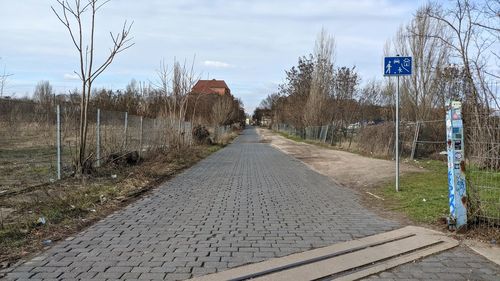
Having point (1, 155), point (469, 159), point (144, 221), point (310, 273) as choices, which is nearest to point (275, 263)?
point (310, 273)

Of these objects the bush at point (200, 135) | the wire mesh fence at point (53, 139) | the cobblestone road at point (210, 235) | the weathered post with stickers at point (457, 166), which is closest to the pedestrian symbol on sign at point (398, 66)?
the cobblestone road at point (210, 235)

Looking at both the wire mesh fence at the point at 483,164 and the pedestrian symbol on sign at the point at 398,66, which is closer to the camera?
the wire mesh fence at the point at 483,164

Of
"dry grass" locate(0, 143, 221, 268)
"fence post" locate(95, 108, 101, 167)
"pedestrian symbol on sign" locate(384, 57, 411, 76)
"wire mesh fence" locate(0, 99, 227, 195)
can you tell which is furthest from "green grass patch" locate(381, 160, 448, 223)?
"fence post" locate(95, 108, 101, 167)

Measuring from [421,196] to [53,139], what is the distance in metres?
9.96

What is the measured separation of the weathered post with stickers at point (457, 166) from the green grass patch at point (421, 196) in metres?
0.91

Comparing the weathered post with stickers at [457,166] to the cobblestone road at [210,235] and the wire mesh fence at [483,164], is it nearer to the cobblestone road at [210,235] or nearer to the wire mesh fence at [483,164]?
the wire mesh fence at [483,164]

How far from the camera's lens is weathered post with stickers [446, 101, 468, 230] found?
21.4ft

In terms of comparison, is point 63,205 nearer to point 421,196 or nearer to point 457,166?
point 457,166

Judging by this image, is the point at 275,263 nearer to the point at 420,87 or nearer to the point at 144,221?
the point at 144,221

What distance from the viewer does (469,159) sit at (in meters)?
7.00

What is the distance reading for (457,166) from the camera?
258 inches

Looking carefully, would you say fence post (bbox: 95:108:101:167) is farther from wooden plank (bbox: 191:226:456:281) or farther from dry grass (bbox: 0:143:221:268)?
wooden plank (bbox: 191:226:456:281)

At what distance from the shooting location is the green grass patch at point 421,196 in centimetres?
807

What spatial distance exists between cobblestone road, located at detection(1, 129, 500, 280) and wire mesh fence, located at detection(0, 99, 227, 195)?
10.7ft
